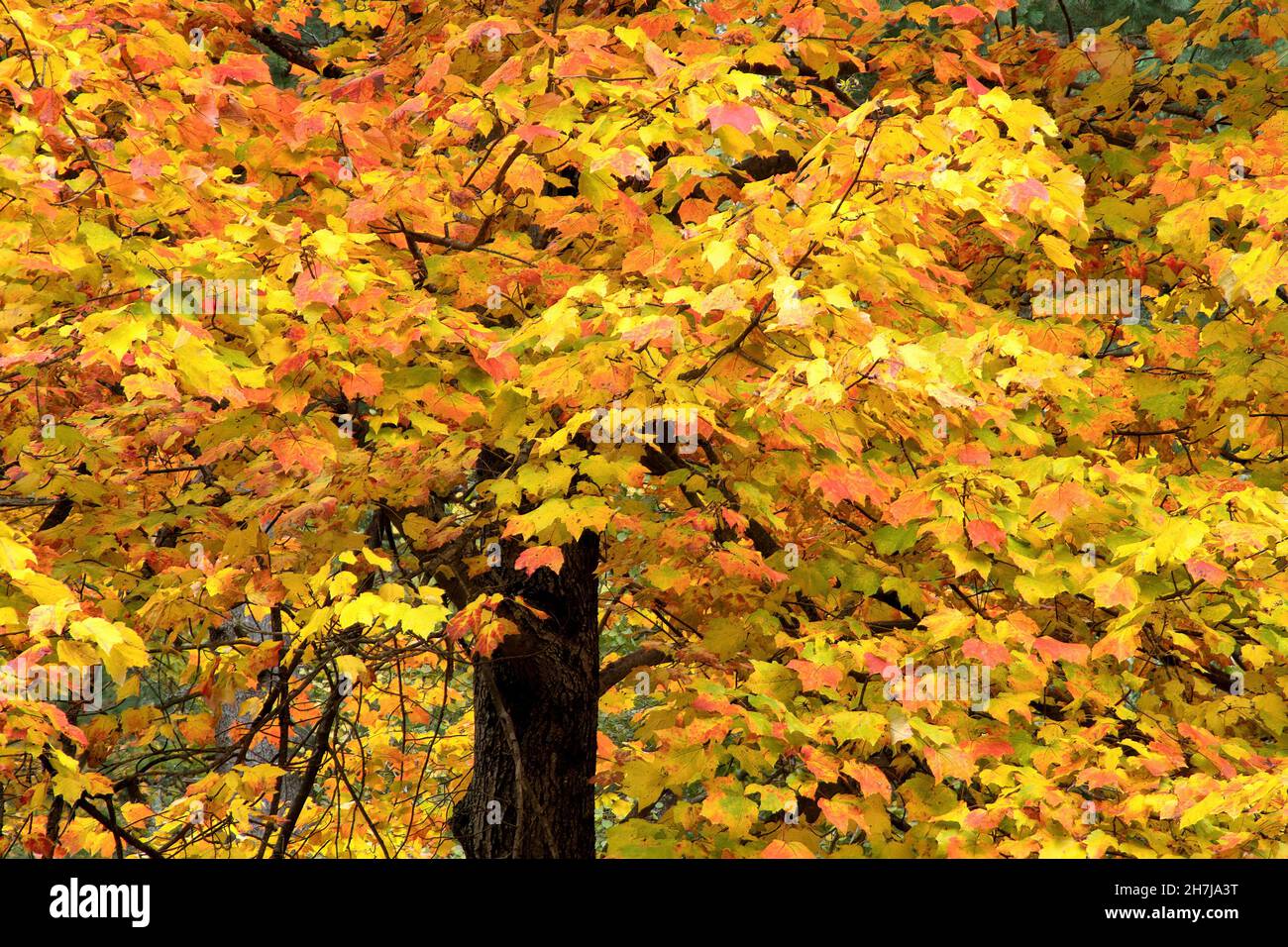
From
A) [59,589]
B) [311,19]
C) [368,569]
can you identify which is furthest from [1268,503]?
[311,19]

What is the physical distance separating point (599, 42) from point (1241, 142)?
121 inches

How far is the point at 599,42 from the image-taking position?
5074 mm
